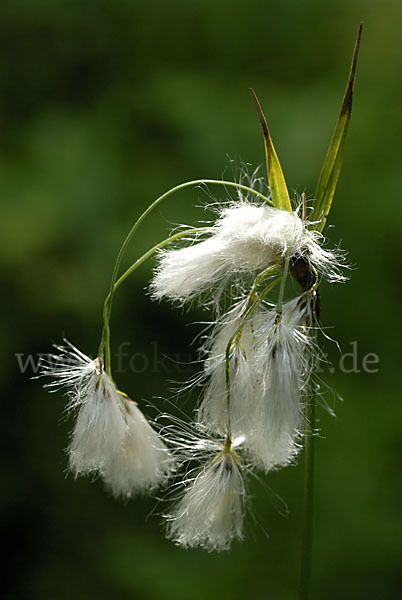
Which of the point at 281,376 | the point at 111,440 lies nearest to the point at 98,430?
the point at 111,440

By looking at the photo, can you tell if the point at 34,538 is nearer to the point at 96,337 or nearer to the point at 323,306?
the point at 96,337

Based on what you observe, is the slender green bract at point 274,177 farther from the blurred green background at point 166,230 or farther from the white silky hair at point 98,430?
the blurred green background at point 166,230


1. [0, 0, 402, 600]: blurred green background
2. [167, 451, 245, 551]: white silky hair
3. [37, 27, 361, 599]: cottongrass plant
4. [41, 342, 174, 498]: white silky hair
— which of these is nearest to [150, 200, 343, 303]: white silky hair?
[37, 27, 361, 599]: cottongrass plant

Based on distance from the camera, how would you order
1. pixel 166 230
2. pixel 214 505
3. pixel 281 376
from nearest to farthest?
pixel 281 376 < pixel 214 505 < pixel 166 230

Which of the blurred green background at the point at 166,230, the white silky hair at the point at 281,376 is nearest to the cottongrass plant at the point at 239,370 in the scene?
the white silky hair at the point at 281,376

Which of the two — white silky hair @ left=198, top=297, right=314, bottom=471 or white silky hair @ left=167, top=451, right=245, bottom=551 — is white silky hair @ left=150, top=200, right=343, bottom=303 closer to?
white silky hair @ left=198, top=297, right=314, bottom=471

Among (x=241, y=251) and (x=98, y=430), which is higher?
(x=241, y=251)

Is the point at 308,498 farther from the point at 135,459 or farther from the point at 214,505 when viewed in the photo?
the point at 135,459

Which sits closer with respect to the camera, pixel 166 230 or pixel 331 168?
pixel 331 168
